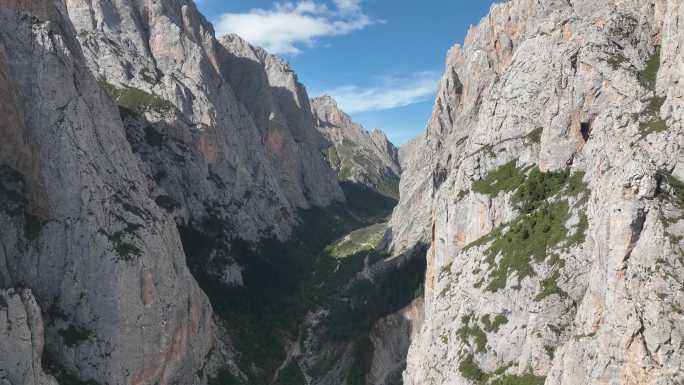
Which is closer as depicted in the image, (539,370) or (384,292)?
(539,370)

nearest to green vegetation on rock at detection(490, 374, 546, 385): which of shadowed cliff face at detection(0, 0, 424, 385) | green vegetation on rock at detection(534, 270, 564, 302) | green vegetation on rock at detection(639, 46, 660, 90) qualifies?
green vegetation on rock at detection(534, 270, 564, 302)

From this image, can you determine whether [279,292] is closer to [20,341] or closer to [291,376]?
[291,376]

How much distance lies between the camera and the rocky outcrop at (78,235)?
6456cm

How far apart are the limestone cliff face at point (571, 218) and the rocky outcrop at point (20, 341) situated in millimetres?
39390

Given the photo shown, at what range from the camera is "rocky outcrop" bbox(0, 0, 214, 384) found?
64562mm

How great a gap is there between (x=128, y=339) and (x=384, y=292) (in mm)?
56743

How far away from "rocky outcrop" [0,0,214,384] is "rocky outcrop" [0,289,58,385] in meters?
5.47

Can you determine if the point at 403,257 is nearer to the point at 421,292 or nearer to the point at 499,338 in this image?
the point at 421,292

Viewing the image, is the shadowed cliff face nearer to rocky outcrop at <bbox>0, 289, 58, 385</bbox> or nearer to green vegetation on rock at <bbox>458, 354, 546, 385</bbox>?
rocky outcrop at <bbox>0, 289, 58, 385</bbox>

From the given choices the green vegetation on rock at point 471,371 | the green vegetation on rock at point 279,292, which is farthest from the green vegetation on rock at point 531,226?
the green vegetation on rock at point 279,292

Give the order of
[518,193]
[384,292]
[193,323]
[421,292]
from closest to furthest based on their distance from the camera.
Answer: [518,193] → [193,323] → [421,292] → [384,292]

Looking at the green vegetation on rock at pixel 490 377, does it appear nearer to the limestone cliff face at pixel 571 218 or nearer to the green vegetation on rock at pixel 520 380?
the green vegetation on rock at pixel 520 380

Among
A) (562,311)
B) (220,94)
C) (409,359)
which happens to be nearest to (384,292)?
(409,359)

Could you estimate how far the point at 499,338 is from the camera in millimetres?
52844
